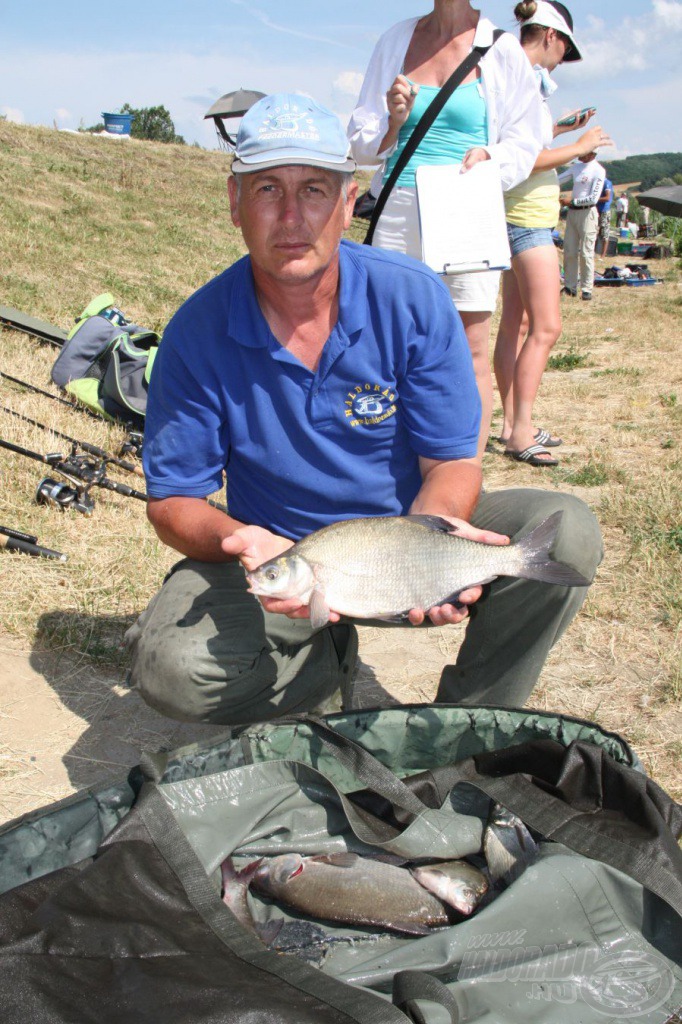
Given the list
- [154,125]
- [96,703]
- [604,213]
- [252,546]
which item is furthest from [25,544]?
[154,125]

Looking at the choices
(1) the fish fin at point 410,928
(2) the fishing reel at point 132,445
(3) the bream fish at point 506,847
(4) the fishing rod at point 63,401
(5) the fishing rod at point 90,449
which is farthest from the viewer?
(4) the fishing rod at point 63,401

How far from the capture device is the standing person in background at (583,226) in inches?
668

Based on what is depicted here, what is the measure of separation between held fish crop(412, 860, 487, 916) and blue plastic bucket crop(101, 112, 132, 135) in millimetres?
32163

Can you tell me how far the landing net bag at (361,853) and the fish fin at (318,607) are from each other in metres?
0.32

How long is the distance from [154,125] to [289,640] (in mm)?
48695

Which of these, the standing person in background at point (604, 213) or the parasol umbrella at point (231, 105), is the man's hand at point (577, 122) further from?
the parasol umbrella at point (231, 105)

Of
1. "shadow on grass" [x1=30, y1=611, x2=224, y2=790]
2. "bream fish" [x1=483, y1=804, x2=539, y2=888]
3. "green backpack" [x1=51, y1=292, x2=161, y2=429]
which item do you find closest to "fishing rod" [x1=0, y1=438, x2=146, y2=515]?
"shadow on grass" [x1=30, y1=611, x2=224, y2=790]

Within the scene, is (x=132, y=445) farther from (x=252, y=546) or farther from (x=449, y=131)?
(x=252, y=546)

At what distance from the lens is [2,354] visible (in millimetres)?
7590

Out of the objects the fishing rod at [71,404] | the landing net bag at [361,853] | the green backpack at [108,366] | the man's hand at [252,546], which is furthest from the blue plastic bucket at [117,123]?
the landing net bag at [361,853]

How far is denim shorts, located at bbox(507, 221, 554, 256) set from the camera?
239 inches

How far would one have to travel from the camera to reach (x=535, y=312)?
6145 millimetres

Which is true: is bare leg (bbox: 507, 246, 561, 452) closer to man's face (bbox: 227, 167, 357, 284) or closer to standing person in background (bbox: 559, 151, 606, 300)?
man's face (bbox: 227, 167, 357, 284)

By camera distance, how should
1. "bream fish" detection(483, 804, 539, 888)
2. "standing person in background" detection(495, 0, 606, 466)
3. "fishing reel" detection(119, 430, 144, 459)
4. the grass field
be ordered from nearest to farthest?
"bream fish" detection(483, 804, 539, 888) → the grass field → "standing person in background" detection(495, 0, 606, 466) → "fishing reel" detection(119, 430, 144, 459)
